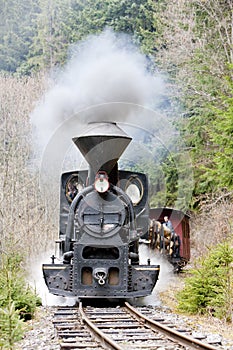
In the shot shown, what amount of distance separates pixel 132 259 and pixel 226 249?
6.88 ft

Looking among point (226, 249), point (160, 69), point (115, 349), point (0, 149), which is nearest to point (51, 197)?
point (0, 149)

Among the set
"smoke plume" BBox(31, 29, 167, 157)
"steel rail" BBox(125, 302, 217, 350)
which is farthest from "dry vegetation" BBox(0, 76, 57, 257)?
"steel rail" BBox(125, 302, 217, 350)

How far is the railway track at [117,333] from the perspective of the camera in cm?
675

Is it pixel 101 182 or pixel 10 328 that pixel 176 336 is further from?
pixel 101 182

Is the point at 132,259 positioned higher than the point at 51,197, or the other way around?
the point at 51,197

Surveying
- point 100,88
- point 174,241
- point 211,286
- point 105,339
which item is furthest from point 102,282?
point 174,241

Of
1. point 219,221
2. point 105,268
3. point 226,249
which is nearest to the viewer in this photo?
point 226,249

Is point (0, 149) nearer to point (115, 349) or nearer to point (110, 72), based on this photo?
point (110, 72)

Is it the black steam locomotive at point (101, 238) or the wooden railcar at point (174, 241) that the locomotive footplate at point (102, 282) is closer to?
the black steam locomotive at point (101, 238)

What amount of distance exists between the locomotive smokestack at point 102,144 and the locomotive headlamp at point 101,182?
0.36ft

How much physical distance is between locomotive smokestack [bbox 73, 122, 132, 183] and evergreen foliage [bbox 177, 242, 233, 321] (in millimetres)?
2439

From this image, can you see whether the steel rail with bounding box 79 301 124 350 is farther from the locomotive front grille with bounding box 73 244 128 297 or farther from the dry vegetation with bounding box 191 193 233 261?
the dry vegetation with bounding box 191 193 233 261

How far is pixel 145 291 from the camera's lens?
10719 millimetres

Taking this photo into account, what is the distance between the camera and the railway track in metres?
6.75
